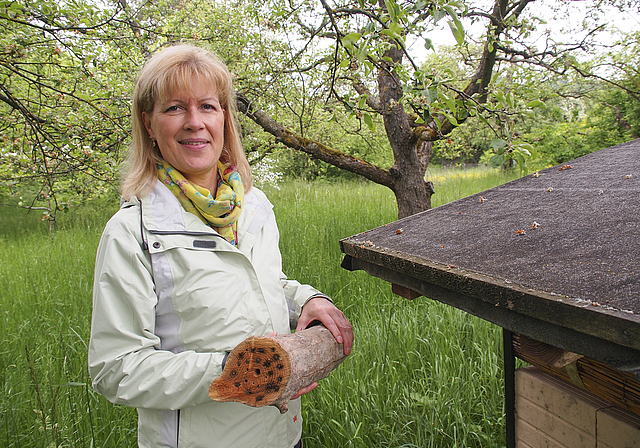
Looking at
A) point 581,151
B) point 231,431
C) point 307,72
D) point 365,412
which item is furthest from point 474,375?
point 581,151

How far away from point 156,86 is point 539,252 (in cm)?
152

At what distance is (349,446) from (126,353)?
1.92m

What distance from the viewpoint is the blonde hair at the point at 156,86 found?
5.19 feet

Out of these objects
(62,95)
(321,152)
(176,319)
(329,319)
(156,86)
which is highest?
(62,95)

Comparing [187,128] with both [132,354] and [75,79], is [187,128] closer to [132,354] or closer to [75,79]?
[132,354]

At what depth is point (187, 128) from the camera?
5.24ft

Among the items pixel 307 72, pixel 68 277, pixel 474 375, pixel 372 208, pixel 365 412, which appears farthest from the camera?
pixel 372 208

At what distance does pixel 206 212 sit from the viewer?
1.59m

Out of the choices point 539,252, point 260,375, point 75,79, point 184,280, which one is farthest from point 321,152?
point 260,375

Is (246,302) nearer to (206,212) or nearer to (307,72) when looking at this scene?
(206,212)

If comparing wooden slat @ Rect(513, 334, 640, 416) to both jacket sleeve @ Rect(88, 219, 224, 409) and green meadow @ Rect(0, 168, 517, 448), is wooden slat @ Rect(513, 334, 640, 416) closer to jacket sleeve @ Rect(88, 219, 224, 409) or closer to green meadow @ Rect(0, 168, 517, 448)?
jacket sleeve @ Rect(88, 219, 224, 409)

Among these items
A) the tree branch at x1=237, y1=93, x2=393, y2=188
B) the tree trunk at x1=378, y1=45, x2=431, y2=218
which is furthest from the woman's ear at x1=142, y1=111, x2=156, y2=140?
the tree trunk at x1=378, y1=45, x2=431, y2=218

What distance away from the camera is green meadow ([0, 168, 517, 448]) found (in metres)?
2.77

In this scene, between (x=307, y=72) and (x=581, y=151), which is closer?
(x=307, y=72)
